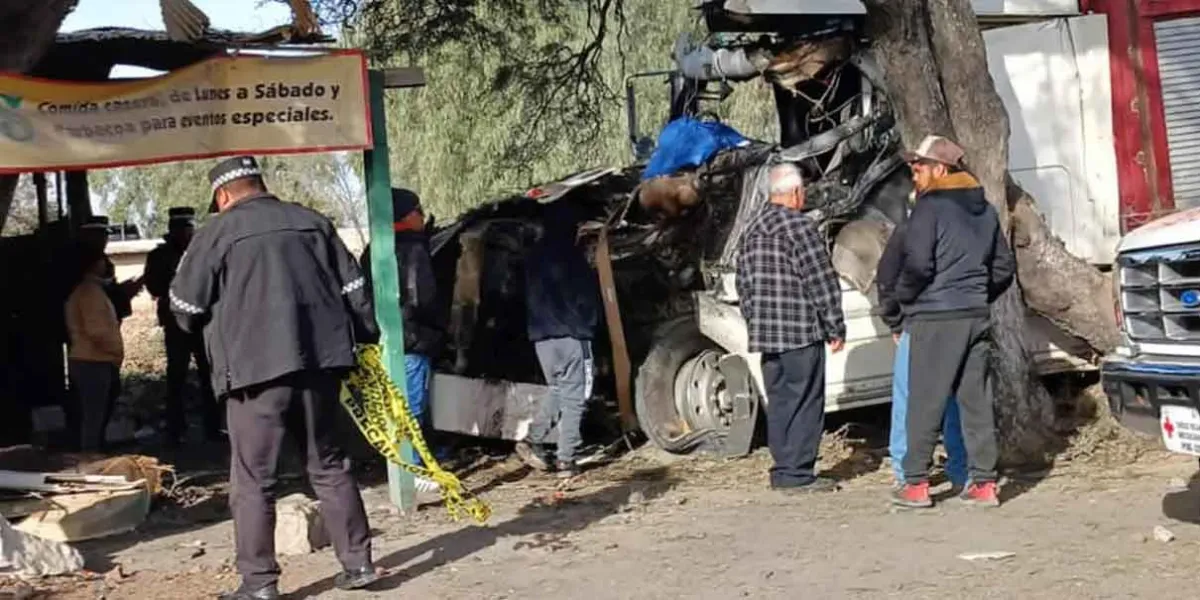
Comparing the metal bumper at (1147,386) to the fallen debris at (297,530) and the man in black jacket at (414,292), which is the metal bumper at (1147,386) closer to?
the fallen debris at (297,530)

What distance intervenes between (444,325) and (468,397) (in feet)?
1.62

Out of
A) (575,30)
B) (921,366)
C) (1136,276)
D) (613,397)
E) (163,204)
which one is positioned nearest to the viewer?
(1136,276)

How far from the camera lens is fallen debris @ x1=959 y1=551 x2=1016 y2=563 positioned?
21.9ft

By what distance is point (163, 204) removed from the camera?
48125 millimetres

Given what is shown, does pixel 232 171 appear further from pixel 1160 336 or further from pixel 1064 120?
pixel 1064 120

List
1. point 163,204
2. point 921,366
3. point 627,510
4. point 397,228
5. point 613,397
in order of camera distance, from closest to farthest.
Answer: point 921,366, point 627,510, point 397,228, point 613,397, point 163,204

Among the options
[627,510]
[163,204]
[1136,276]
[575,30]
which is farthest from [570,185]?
[163,204]

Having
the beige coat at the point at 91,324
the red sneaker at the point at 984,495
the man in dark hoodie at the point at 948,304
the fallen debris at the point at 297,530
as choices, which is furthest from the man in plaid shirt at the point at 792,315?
the beige coat at the point at 91,324

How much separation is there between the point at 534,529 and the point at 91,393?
4.16 metres

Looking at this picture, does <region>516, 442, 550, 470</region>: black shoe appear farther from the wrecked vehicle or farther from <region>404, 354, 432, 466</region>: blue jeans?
<region>404, 354, 432, 466</region>: blue jeans

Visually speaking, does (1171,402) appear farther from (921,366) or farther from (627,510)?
(627,510)

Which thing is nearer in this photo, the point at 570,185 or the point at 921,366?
the point at 921,366

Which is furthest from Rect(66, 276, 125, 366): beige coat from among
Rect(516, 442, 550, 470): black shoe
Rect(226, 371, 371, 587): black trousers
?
Rect(226, 371, 371, 587): black trousers

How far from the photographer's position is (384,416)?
7.12m
